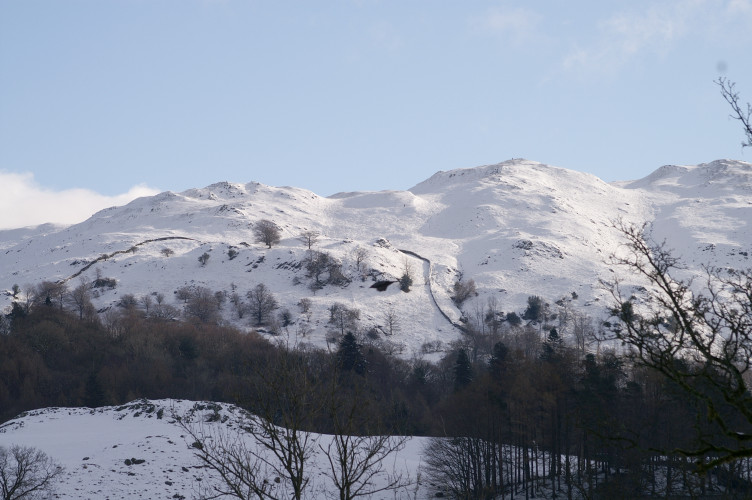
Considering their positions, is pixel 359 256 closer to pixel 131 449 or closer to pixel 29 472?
pixel 131 449

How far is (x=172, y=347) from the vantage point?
266 ft

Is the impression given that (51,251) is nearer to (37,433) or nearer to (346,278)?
(346,278)

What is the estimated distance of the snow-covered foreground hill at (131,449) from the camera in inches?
1332

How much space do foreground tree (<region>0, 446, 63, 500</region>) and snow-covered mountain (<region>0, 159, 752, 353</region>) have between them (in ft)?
148

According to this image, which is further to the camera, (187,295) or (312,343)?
(187,295)

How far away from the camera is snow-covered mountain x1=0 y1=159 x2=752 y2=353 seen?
4414 inches

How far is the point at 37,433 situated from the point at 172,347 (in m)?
38.1

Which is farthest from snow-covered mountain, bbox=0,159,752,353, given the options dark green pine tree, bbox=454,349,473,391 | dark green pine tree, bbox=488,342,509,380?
dark green pine tree, bbox=488,342,509,380

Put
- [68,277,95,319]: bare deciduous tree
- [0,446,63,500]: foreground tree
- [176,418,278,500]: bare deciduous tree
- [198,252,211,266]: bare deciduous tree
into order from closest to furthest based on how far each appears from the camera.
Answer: [176,418,278,500]: bare deciduous tree, [0,446,63,500]: foreground tree, [68,277,95,319]: bare deciduous tree, [198,252,211,266]: bare deciduous tree

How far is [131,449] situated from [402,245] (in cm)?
11117

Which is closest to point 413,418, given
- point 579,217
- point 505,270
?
point 505,270

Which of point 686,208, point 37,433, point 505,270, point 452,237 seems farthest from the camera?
point 686,208

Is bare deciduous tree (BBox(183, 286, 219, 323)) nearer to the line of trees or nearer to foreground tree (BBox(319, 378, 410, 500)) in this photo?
the line of trees

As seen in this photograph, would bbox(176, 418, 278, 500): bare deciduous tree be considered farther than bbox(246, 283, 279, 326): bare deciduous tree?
No
